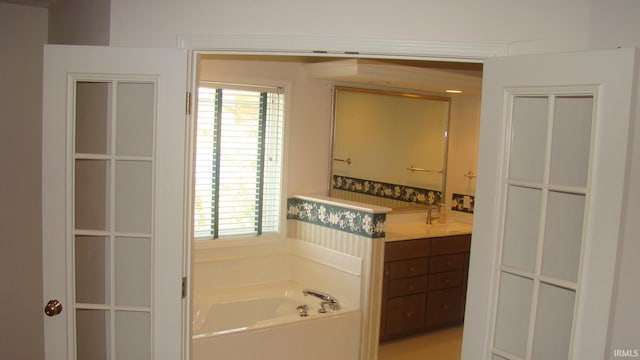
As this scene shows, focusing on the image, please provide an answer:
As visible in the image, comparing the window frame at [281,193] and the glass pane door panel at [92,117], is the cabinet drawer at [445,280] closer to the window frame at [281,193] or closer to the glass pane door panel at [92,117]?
the window frame at [281,193]

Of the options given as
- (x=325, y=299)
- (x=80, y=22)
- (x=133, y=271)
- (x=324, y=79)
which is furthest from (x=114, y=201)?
(x=324, y=79)

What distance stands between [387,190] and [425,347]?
1.43m

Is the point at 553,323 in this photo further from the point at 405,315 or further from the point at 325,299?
the point at 405,315

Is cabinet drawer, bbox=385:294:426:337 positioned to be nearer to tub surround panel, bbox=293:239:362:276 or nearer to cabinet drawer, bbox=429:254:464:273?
cabinet drawer, bbox=429:254:464:273

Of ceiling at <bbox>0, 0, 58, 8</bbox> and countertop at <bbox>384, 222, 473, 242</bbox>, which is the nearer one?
ceiling at <bbox>0, 0, 58, 8</bbox>

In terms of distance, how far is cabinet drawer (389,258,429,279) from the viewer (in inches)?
181

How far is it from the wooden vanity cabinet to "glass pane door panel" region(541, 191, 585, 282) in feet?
8.39

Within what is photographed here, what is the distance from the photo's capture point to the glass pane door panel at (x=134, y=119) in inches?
88.5

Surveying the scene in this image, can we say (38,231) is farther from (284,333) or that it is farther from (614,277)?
(614,277)

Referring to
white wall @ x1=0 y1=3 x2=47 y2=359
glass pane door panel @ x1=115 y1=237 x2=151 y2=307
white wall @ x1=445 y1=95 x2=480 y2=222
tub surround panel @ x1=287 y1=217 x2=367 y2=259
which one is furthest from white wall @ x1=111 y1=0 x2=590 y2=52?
white wall @ x1=445 y1=95 x2=480 y2=222

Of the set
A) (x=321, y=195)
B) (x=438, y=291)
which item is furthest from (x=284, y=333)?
(x=438, y=291)

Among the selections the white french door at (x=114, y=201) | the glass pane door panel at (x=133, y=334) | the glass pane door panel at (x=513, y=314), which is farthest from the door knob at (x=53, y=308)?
the glass pane door panel at (x=513, y=314)

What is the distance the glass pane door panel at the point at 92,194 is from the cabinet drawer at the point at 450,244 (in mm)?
3131

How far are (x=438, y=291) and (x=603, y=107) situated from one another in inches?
134
